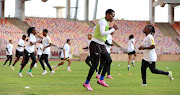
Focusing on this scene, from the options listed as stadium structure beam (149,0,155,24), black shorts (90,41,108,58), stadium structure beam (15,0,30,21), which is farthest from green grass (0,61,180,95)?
stadium structure beam (149,0,155,24)

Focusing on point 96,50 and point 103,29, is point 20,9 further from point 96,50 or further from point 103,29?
point 103,29

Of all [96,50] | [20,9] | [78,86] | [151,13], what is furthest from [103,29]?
[151,13]

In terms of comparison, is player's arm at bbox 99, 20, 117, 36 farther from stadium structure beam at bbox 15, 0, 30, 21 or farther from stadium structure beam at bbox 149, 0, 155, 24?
stadium structure beam at bbox 149, 0, 155, 24

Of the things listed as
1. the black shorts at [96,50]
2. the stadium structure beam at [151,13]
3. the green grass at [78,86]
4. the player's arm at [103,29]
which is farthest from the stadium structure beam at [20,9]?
the player's arm at [103,29]

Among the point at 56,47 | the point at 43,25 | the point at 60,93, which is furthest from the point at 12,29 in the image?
the point at 60,93

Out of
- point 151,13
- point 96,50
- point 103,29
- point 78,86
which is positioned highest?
point 151,13

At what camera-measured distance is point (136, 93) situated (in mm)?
8055

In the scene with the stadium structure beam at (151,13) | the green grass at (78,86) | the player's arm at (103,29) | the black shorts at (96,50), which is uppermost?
the stadium structure beam at (151,13)

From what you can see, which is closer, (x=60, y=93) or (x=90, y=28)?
(x=60, y=93)

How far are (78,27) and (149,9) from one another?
12.4 metres

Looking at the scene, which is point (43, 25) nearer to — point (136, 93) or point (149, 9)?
point (149, 9)

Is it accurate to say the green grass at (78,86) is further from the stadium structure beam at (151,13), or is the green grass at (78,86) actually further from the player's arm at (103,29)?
the stadium structure beam at (151,13)

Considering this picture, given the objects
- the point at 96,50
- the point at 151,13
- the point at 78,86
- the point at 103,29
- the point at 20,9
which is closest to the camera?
the point at 103,29

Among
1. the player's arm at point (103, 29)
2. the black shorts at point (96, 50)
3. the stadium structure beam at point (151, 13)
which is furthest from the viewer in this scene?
the stadium structure beam at point (151, 13)
